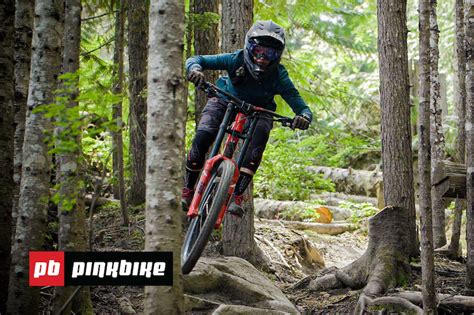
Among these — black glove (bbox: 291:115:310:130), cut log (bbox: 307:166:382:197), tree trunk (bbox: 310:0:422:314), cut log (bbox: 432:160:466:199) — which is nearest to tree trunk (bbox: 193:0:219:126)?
tree trunk (bbox: 310:0:422:314)

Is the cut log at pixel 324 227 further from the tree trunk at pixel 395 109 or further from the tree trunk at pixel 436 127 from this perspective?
the tree trunk at pixel 395 109

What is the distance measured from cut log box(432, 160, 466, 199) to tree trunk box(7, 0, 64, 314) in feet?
17.9

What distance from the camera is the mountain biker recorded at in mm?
5586

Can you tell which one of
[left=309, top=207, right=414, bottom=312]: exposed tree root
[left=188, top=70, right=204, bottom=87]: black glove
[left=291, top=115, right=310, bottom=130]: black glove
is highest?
[left=188, top=70, right=204, bottom=87]: black glove

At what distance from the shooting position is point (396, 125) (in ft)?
28.3

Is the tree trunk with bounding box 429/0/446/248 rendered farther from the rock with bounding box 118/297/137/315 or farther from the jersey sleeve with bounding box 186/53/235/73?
the rock with bounding box 118/297/137/315

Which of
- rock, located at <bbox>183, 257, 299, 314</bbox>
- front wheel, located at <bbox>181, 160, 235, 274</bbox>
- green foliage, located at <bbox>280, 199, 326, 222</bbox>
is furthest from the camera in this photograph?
green foliage, located at <bbox>280, 199, 326, 222</bbox>

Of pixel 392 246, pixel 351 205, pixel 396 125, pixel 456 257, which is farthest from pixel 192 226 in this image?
pixel 351 205

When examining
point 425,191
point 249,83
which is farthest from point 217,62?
point 425,191

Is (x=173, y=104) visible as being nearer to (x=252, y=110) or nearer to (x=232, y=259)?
(x=252, y=110)

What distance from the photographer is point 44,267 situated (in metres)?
4.95

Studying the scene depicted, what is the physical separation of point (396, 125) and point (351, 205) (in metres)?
7.36

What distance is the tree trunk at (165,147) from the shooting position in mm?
4125

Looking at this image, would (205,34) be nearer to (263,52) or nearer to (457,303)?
(263,52)
